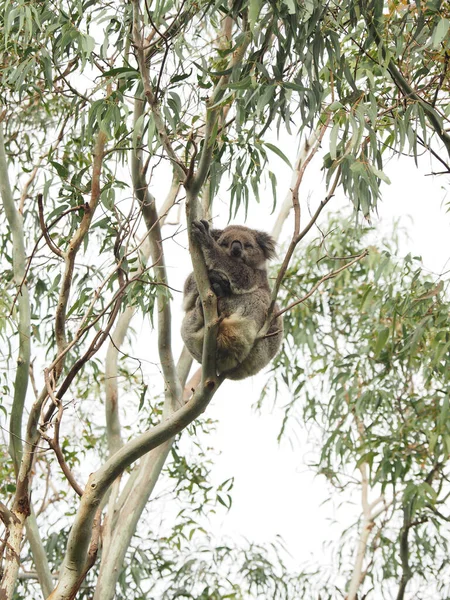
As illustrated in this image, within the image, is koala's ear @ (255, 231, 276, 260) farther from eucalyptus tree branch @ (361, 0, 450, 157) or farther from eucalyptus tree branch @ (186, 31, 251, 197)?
eucalyptus tree branch @ (186, 31, 251, 197)

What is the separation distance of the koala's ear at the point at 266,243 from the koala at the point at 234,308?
6.7 inches

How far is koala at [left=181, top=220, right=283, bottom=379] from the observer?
11.5 ft

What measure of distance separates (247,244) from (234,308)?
46cm

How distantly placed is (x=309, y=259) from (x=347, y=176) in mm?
4222

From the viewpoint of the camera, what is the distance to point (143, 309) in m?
3.90

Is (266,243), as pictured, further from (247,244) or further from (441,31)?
(441,31)

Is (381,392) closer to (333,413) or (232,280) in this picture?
(333,413)

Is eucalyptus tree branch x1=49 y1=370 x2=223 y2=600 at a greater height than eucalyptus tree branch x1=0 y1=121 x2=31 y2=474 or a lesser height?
lesser

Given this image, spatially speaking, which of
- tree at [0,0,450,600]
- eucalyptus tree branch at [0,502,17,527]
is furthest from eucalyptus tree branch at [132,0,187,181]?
eucalyptus tree branch at [0,502,17,527]

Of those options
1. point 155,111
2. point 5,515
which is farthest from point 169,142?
point 5,515

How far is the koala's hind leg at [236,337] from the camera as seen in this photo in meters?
3.51

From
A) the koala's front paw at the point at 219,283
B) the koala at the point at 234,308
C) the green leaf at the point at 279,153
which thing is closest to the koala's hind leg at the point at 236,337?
the koala at the point at 234,308

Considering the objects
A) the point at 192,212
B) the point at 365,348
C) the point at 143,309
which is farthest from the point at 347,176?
the point at 365,348

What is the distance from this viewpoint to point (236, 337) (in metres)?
3.52
